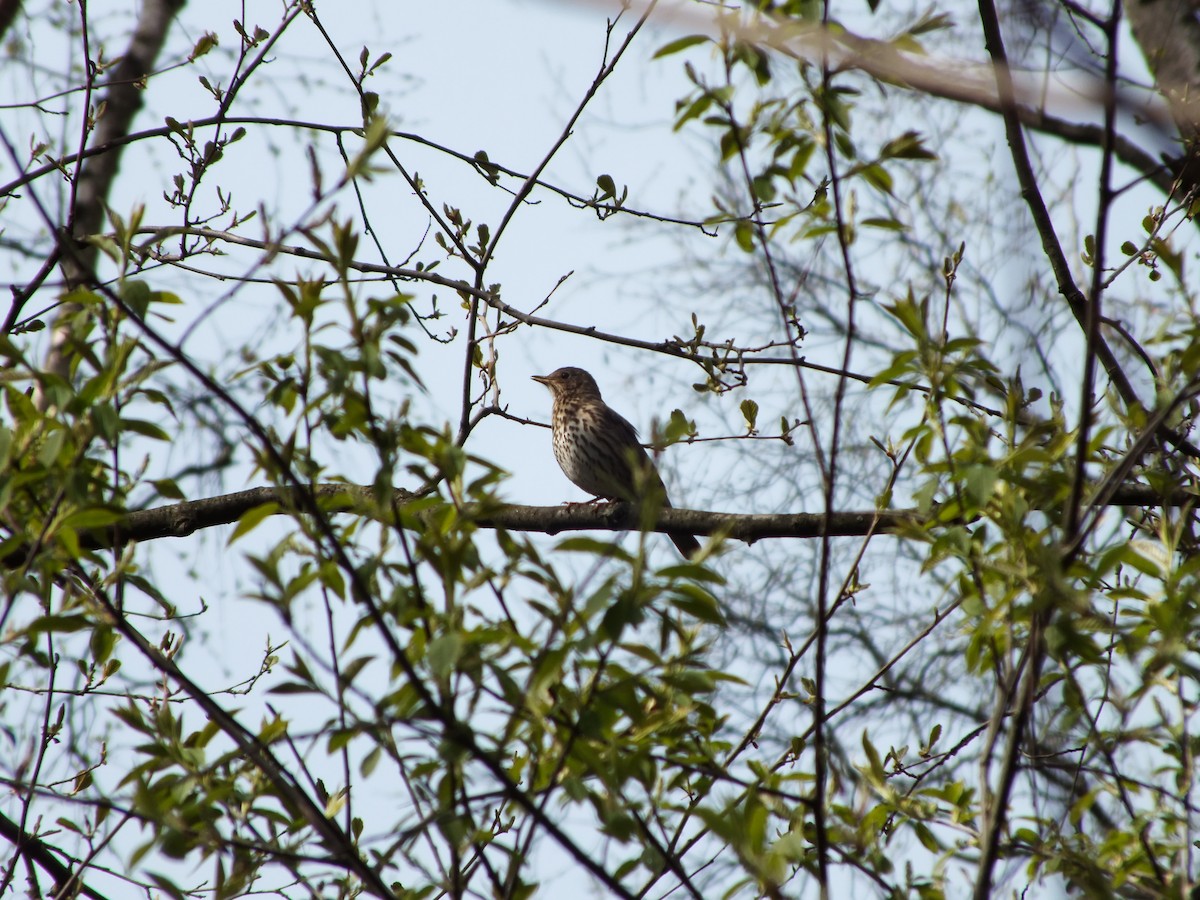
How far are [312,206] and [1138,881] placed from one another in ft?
6.77

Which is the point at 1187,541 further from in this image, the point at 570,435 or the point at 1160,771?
the point at 570,435

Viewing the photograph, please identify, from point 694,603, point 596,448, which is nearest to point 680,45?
point 694,603

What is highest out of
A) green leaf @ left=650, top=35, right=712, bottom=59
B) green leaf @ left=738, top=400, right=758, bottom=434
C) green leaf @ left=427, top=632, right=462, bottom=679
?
green leaf @ left=738, top=400, right=758, bottom=434

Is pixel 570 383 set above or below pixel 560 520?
above

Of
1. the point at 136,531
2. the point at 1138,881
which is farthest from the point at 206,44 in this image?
the point at 1138,881

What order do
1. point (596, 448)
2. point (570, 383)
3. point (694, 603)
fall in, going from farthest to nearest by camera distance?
1. point (570, 383)
2. point (596, 448)
3. point (694, 603)

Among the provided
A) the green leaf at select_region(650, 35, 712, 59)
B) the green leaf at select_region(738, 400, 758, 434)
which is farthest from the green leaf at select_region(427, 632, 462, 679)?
the green leaf at select_region(738, 400, 758, 434)

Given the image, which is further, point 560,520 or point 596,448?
point 596,448

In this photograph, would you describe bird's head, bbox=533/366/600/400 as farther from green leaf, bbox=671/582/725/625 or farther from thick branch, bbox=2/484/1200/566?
green leaf, bbox=671/582/725/625

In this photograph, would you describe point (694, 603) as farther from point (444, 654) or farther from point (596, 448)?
point (596, 448)

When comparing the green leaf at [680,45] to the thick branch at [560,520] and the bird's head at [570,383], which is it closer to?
the thick branch at [560,520]

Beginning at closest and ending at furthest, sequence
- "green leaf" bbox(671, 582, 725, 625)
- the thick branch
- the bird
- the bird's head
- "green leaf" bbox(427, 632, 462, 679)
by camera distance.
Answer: "green leaf" bbox(427, 632, 462, 679) → "green leaf" bbox(671, 582, 725, 625) → the thick branch → the bird → the bird's head

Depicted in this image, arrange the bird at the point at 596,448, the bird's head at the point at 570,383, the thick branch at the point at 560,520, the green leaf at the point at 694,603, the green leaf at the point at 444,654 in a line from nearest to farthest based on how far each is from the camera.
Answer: the green leaf at the point at 444,654, the green leaf at the point at 694,603, the thick branch at the point at 560,520, the bird at the point at 596,448, the bird's head at the point at 570,383

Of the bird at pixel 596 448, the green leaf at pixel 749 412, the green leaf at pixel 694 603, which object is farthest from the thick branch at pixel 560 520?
the bird at pixel 596 448
